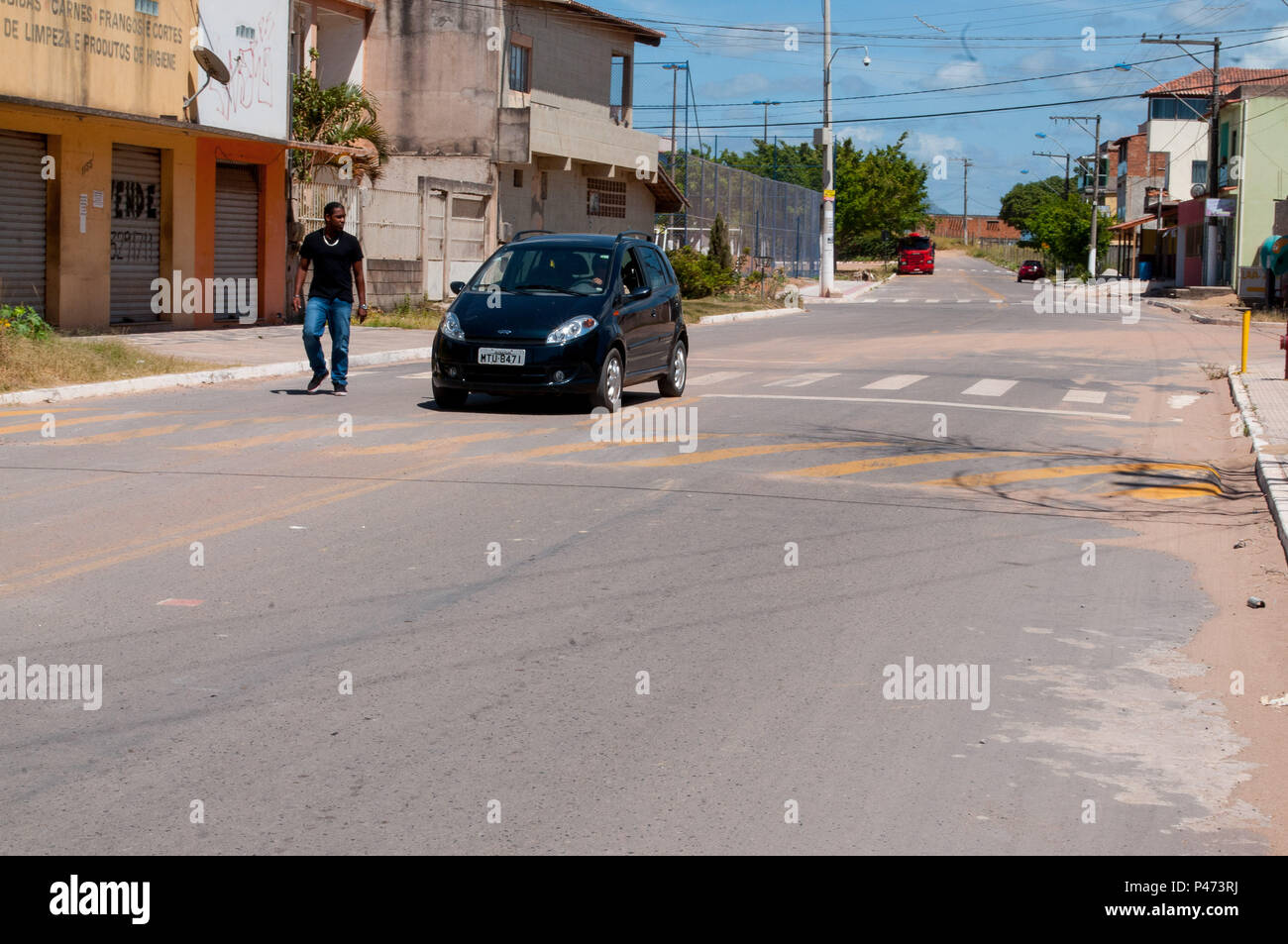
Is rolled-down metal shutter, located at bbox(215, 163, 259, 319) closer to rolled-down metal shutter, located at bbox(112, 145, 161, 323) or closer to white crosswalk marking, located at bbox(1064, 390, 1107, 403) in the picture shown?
rolled-down metal shutter, located at bbox(112, 145, 161, 323)

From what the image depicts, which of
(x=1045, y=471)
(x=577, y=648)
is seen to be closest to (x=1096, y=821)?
(x=577, y=648)

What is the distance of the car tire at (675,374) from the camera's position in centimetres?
1706

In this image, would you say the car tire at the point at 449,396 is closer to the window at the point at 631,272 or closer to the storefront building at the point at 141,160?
the window at the point at 631,272

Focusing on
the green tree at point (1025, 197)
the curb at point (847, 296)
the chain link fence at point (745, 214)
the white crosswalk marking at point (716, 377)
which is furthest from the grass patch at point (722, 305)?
the green tree at point (1025, 197)

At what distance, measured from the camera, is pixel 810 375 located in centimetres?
2078

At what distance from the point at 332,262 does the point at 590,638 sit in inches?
388

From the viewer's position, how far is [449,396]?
15.1 metres

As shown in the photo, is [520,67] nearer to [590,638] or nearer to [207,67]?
[207,67]

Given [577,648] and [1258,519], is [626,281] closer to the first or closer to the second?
[1258,519]

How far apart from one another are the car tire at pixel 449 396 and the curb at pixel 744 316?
21732mm

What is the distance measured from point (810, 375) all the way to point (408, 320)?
426 inches

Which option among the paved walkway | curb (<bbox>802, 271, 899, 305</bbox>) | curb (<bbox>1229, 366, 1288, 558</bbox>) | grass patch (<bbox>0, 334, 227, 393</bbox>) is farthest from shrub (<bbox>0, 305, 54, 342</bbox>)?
curb (<bbox>802, 271, 899, 305</bbox>)

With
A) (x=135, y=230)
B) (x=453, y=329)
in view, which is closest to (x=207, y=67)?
(x=135, y=230)

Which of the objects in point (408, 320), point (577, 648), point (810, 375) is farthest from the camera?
point (408, 320)
